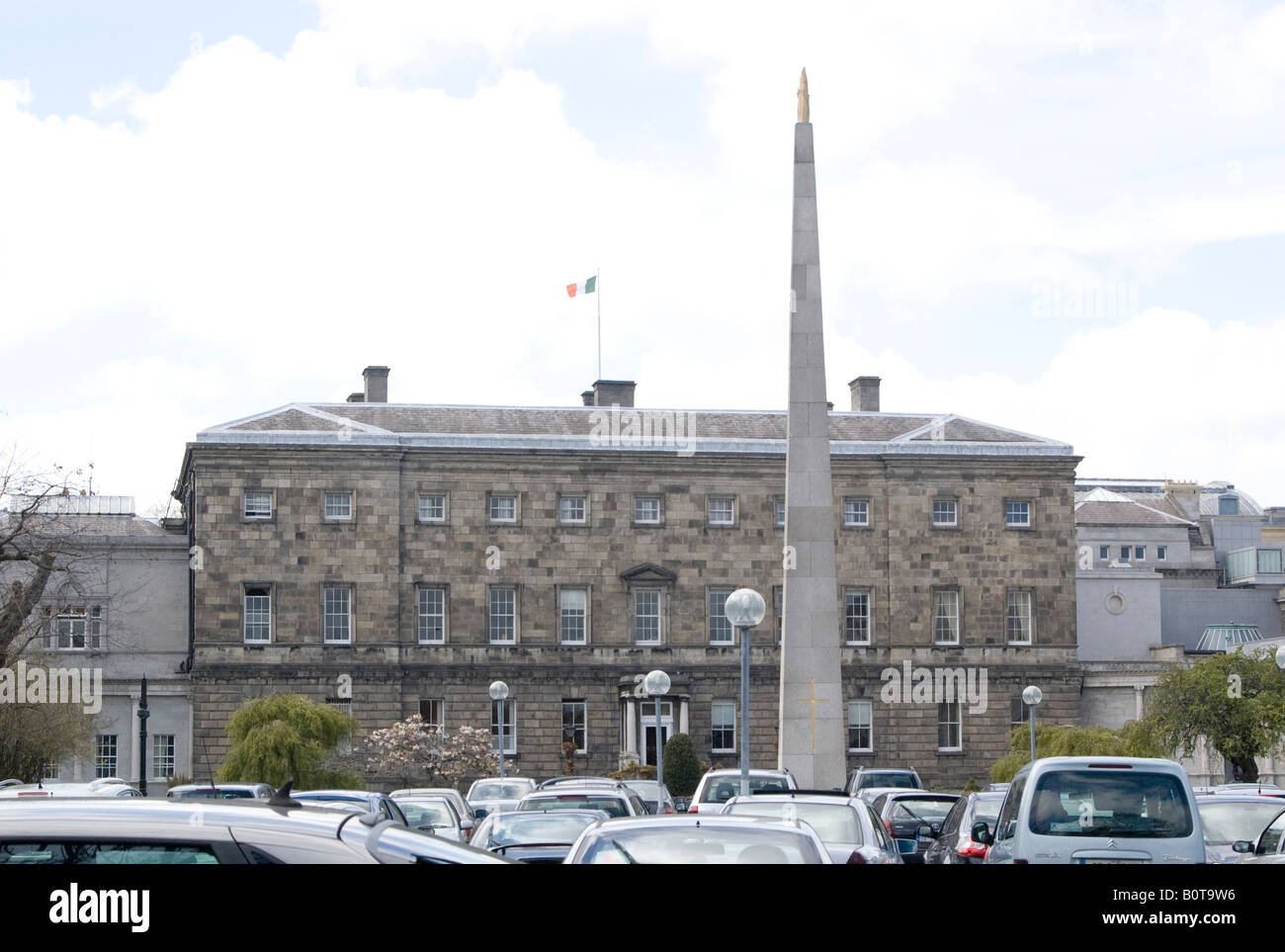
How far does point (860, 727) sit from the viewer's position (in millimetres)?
71562

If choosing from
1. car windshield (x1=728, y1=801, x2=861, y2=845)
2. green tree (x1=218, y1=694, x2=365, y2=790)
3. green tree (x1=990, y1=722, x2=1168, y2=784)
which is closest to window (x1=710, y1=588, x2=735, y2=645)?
green tree (x1=990, y1=722, x2=1168, y2=784)

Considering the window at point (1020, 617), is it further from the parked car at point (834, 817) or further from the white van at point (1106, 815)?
the white van at point (1106, 815)

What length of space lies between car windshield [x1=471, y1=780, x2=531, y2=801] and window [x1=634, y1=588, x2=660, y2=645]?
106 ft

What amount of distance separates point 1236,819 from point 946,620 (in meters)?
51.2

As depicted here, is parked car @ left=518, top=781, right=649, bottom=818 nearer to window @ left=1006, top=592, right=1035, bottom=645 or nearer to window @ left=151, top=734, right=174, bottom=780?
window @ left=151, top=734, right=174, bottom=780

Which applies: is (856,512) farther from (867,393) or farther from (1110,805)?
(1110,805)

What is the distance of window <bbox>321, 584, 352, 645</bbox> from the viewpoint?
227 feet

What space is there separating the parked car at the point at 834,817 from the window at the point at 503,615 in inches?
2019

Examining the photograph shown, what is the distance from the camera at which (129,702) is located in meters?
70.1

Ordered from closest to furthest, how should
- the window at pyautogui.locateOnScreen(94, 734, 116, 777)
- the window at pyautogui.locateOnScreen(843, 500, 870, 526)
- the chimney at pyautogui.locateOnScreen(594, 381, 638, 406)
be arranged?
the window at pyautogui.locateOnScreen(94, 734, 116, 777) < the window at pyautogui.locateOnScreen(843, 500, 870, 526) < the chimney at pyautogui.locateOnScreen(594, 381, 638, 406)

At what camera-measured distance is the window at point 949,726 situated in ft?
235

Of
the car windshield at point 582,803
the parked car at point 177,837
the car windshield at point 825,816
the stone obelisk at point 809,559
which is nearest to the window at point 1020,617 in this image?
the stone obelisk at point 809,559

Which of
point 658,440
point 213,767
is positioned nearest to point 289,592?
point 213,767
